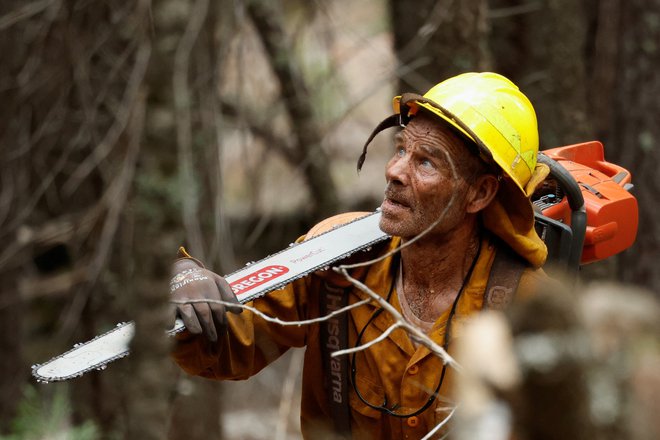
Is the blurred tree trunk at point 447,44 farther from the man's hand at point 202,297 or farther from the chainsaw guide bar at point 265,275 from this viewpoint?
the man's hand at point 202,297

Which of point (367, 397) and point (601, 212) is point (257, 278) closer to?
point (367, 397)

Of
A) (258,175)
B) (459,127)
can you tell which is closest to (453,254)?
(459,127)

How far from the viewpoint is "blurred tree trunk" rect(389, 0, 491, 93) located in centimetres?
512

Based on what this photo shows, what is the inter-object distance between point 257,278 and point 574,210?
3.62 feet

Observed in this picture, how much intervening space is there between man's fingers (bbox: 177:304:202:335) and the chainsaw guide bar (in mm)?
40

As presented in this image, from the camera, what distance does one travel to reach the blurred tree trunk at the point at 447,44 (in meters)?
5.12

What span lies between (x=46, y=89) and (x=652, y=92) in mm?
3663

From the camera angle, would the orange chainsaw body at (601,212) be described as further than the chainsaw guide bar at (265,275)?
Yes

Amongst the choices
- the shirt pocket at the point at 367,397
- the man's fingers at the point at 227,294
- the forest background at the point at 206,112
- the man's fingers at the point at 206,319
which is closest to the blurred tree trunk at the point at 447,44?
the forest background at the point at 206,112

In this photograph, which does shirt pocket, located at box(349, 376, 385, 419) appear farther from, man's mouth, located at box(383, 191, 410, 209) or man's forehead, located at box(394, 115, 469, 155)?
man's forehead, located at box(394, 115, 469, 155)

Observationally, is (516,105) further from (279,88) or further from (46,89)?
(46,89)

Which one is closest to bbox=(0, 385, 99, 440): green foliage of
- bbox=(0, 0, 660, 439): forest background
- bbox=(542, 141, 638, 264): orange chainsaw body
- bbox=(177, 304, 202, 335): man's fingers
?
bbox=(0, 0, 660, 439): forest background

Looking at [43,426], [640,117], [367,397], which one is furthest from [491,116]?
[640,117]

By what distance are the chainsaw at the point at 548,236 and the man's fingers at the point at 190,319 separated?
45mm
